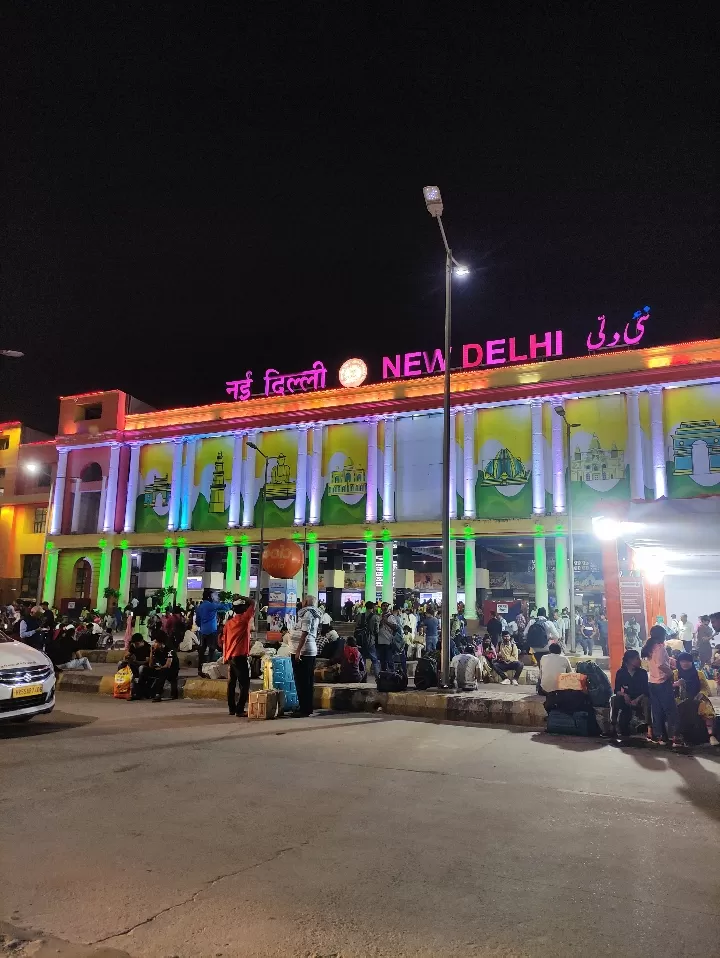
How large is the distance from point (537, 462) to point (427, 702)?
22446 millimetres

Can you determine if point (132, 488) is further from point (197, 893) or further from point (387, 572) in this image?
point (197, 893)

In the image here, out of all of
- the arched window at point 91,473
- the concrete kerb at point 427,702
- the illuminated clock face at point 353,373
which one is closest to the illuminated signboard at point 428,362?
the illuminated clock face at point 353,373

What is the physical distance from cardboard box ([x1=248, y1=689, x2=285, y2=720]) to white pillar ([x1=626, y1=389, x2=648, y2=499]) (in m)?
23.0

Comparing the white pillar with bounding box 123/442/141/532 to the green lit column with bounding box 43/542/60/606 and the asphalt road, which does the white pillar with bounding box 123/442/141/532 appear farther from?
the asphalt road

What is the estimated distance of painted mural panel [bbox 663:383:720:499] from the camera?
28734 millimetres

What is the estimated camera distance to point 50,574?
42.3 metres

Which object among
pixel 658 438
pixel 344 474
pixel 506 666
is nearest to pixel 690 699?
pixel 506 666

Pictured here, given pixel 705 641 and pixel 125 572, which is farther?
pixel 125 572

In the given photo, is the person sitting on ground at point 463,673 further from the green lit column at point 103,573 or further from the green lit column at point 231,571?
the green lit column at point 103,573

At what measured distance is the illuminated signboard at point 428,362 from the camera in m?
31.2

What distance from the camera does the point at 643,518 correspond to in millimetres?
10375

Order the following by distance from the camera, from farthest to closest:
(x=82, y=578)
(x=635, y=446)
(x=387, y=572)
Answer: (x=82, y=578) → (x=387, y=572) → (x=635, y=446)

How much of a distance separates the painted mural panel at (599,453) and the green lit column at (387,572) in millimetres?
9313

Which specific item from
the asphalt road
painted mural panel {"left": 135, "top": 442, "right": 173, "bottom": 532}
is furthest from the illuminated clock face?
the asphalt road
